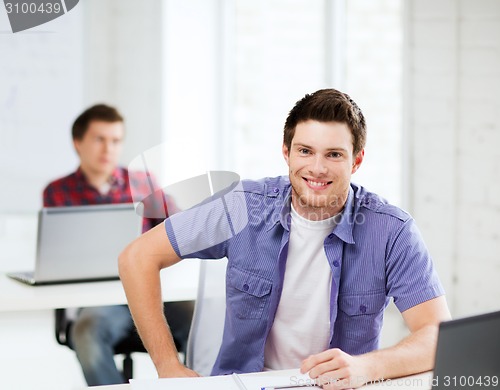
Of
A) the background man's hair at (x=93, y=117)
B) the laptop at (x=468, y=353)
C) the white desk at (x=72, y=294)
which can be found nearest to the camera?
the laptop at (x=468, y=353)

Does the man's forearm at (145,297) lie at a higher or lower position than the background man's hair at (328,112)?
lower

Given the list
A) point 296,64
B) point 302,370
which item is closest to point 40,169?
point 296,64

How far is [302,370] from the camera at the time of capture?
1.40m

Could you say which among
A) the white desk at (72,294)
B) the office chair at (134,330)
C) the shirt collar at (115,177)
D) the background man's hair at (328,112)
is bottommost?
the office chair at (134,330)

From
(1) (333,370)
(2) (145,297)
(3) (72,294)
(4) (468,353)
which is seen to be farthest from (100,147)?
(4) (468,353)

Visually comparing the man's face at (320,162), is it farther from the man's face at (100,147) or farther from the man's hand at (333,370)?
the man's face at (100,147)

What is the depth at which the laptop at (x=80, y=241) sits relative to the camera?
2.39 meters

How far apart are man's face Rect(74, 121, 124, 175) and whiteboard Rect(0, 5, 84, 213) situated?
616 mm

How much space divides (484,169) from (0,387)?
2075 mm

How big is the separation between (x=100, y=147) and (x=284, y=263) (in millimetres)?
1911

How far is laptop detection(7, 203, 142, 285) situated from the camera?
94.3 inches

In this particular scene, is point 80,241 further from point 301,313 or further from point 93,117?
point 93,117

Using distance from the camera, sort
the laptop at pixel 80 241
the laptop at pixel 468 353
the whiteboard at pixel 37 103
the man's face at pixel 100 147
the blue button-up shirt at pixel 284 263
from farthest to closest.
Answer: the whiteboard at pixel 37 103, the man's face at pixel 100 147, the laptop at pixel 80 241, the blue button-up shirt at pixel 284 263, the laptop at pixel 468 353

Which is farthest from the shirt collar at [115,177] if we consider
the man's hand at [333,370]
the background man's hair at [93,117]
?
the man's hand at [333,370]
